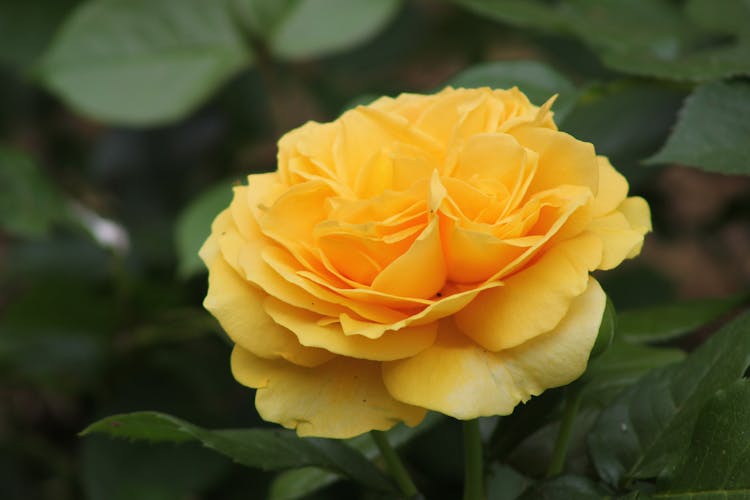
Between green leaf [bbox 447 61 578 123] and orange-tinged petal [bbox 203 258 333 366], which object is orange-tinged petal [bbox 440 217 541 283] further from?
green leaf [bbox 447 61 578 123]

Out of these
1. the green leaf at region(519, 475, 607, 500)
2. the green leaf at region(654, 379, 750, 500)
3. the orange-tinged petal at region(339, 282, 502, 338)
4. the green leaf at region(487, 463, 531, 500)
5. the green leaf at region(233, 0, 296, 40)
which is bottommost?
the green leaf at region(487, 463, 531, 500)

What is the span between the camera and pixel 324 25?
98cm

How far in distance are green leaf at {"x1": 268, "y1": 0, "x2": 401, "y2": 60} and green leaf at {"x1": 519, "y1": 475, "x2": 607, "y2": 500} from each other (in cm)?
59

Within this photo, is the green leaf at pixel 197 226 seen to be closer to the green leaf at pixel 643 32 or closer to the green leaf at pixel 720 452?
the green leaf at pixel 643 32

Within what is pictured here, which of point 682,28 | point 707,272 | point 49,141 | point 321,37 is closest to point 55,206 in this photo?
point 321,37

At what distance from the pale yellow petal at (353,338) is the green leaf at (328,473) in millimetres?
169

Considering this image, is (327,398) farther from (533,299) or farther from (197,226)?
(197,226)

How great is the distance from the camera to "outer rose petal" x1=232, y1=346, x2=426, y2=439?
1.42 ft

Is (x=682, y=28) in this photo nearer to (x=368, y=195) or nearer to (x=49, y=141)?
(x=368, y=195)

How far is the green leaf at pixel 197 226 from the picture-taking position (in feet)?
2.57

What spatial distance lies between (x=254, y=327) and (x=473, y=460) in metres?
0.15

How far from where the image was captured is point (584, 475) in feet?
1.73

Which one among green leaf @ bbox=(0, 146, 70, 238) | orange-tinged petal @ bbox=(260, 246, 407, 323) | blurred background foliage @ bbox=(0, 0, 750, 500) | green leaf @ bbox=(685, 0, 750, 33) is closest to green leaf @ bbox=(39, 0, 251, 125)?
blurred background foliage @ bbox=(0, 0, 750, 500)

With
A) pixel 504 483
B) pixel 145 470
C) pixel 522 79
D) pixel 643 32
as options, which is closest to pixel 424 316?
pixel 504 483
